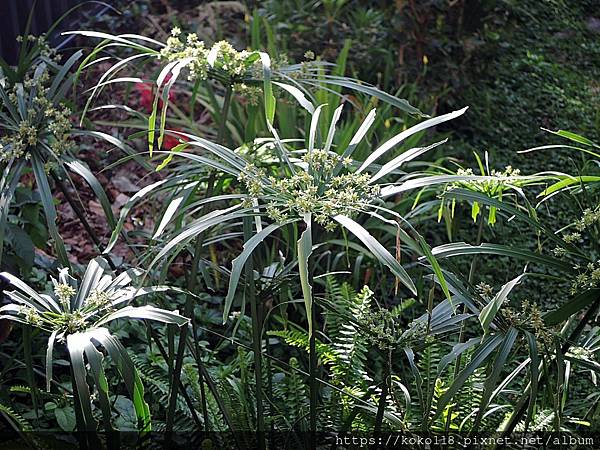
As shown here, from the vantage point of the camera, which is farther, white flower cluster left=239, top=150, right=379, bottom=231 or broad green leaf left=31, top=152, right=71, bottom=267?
broad green leaf left=31, top=152, right=71, bottom=267

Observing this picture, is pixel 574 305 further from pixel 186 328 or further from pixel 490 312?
pixel 186 328

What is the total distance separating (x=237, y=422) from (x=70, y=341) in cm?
72

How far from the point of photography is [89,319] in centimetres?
146

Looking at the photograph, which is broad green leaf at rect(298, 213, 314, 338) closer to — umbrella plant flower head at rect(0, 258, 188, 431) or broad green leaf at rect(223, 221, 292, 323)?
broad green leaf at rect(223, 221, 292, 323)

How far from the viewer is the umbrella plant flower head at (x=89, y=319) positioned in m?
1.29

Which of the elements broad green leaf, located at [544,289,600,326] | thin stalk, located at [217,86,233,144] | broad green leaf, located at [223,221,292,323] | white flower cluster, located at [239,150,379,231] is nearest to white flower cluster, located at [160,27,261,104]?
thin stalk, located at [217,86,233,144]

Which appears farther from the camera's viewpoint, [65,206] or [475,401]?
[65,206]

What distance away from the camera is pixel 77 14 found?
4660 mm

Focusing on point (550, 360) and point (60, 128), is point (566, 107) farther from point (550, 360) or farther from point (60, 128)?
point (60, 128)

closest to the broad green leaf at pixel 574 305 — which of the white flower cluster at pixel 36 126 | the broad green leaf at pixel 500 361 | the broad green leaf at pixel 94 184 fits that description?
the broad green leaf at pixel 500 361

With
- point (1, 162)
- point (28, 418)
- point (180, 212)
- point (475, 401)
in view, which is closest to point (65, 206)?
point (28, 418)

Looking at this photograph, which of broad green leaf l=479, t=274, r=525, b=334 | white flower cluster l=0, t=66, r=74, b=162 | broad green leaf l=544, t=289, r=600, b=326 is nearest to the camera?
broad green leaf l=479, t=274, r=525, b=334

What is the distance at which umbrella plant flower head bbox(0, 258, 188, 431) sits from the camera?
4.22ft

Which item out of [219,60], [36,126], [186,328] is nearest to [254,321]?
[186,328]
